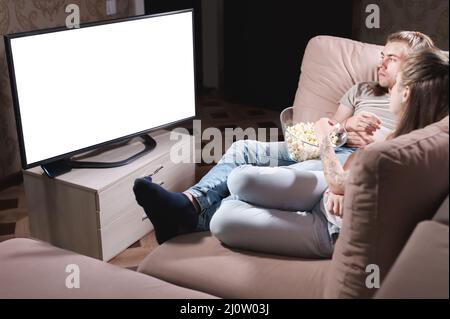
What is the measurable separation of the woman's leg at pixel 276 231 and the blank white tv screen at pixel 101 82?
0.92 m

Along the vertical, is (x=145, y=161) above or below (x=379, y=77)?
below

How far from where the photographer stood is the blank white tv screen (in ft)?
7.24

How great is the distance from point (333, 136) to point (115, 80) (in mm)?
922

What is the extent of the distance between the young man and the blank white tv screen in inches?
20.4

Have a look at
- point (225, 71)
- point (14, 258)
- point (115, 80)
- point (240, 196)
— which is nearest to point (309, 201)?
point (240, 196)

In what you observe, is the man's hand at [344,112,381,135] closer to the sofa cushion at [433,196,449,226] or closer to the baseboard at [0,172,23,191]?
the sofa cushion at [433,196,449,226]

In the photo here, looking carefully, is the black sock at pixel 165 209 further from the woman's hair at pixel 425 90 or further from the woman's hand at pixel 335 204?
the woman's hair at pixel 425 90

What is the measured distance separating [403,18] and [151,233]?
2.22 m

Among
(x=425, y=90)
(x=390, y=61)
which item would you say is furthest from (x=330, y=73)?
(x=425, y=90)

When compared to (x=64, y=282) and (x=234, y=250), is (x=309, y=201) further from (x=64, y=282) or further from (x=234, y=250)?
(x=64, y=282)

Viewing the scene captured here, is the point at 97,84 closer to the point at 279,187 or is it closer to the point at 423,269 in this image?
the point at 279,187

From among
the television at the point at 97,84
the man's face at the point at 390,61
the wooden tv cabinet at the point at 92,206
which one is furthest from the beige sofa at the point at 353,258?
the man's face at the point at 390,61

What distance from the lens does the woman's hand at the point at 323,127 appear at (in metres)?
2.26
